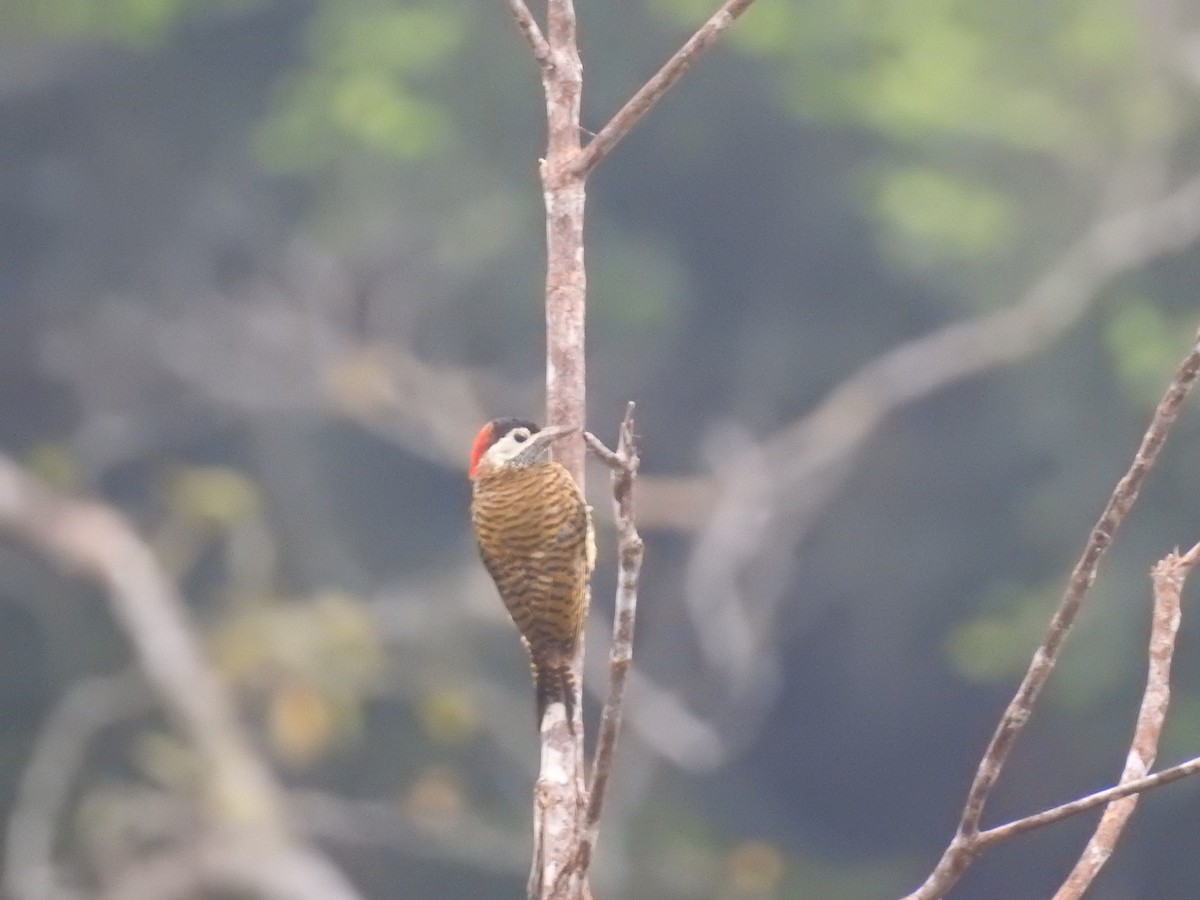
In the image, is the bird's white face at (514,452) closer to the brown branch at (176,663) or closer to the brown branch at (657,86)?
the brown branch at (657,86)

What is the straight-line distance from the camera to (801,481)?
3338 mm

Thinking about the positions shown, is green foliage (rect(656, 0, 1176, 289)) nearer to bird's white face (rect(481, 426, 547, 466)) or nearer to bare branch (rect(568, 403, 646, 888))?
bird's white face (rect(481, 426, 547, 466))

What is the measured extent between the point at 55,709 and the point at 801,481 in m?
1.50

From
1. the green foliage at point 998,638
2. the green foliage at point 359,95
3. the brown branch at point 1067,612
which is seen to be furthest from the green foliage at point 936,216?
the brown branch at point 1067,612

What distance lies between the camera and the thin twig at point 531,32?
125 centimetres

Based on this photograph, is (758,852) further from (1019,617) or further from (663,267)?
(663,267)

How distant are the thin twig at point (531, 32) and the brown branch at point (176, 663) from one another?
227 cm

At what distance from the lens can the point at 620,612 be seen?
932 millimetres

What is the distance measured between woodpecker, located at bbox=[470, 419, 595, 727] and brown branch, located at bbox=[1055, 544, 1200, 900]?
1.70ft

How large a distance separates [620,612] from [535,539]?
2.27ft

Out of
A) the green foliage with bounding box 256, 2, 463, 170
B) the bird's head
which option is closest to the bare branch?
the bird's head

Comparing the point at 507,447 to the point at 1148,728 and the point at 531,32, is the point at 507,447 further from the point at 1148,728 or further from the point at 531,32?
the point at 1148,728

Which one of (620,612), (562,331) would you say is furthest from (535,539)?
(620,612)

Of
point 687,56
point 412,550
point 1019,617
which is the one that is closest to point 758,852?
point 1019,617
